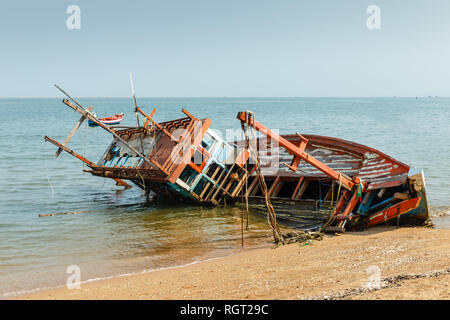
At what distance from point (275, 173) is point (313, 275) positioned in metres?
8.51

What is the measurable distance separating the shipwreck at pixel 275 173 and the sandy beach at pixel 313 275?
1.48m

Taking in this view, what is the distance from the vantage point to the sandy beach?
20.0ft

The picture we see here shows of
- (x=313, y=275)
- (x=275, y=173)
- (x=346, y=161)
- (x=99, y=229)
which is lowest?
(x=99, y=229)

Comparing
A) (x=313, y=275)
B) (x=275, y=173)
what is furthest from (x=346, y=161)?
(x=313, y=275)

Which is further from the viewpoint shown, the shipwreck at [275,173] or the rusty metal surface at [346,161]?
the rusty metal surface at [346,161]

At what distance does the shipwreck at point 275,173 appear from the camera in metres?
11.4

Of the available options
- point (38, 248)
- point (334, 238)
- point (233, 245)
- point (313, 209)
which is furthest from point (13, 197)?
point (334, 238)

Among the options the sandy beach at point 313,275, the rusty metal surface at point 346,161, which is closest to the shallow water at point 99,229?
the sandy beach at point 313,275

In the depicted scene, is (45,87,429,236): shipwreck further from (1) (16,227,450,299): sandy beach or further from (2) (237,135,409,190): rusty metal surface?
(1) (16,227,450,299): sandy beach

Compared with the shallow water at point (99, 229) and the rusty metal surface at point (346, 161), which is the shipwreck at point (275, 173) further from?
the shallow water at point (99, 229)

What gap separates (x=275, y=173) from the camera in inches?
612

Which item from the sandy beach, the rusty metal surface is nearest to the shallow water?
the sandy beach

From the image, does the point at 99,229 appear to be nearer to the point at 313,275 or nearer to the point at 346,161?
the point at 313,275

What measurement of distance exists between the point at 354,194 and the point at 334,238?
1.64 meters
